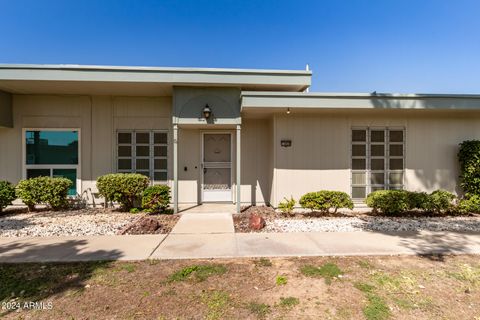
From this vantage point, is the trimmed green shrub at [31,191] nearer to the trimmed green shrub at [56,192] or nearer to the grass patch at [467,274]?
the trimmed green shrub at [56,192]

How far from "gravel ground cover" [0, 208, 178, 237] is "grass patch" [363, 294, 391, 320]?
12.4ft

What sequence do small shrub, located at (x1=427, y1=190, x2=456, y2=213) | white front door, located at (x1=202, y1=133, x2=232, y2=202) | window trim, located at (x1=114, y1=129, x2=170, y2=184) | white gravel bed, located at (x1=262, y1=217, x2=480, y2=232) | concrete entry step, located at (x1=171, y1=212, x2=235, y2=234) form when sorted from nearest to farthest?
concrete entry step, located at (x1=171, y1=212, x2=235, y2=234) < white gravel bed, located at (x1=262, y1=217, x2=480, y2=232) < small shrub, located at (x1=427, y1=190, x2=456, y2=213) < window trim, located at (x1=114, y1=129, x2=170, y2=184) < white front door, located at (x1=202, y1=133, x2=232, y2=202)

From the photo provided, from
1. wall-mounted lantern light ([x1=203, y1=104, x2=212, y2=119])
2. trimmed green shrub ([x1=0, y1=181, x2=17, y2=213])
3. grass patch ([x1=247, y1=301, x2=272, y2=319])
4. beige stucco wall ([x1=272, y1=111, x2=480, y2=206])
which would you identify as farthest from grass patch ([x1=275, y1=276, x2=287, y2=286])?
trimmed green shrub ([x1=0, y1=181, x2=17, y2=213])

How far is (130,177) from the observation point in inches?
266

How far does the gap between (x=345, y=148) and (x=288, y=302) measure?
5.41m

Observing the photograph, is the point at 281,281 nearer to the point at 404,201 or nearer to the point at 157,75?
the point at 404,201

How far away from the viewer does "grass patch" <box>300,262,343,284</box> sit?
10.4 feet

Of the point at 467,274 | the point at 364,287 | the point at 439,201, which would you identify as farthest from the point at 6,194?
the point at 439,201

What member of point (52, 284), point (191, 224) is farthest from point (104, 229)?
point (52, 284)

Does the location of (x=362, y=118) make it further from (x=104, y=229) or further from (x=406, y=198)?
(x=104, y=229)

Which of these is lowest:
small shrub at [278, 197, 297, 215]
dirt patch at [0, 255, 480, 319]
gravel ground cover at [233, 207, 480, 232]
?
dirt patch at [0, 255, 480, 319]

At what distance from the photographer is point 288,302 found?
262cm

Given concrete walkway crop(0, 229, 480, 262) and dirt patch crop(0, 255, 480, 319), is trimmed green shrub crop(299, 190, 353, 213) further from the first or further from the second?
dirt patch crop(0, 255, 480, 319)

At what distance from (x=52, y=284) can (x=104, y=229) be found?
7.81ft
